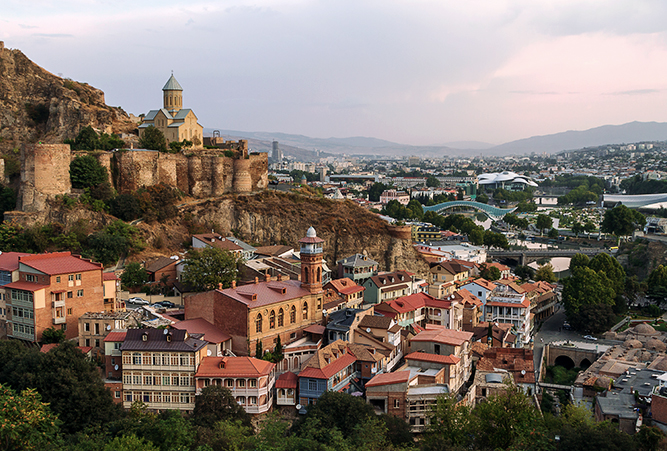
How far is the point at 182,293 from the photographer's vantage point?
3266cm

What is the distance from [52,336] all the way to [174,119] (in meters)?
25.8

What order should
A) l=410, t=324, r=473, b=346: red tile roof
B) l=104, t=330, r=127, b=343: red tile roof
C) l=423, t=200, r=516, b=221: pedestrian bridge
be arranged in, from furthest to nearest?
l=423, t=200, r=516, b=221: pedestrian bridge → l=410, t=324, r=473, b=346: red tile roof → l=104, t=330, r=127, b=343: red tile roof

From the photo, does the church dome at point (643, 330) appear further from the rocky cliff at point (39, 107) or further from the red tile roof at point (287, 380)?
the rocky cliff at point (39, 107)

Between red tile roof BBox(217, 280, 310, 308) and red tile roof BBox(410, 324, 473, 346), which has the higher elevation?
red tile roof BBox(217, 280, 310, 308)

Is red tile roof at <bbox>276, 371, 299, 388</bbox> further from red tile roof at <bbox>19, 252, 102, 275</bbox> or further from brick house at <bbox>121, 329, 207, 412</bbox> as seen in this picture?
red tile roof at <bbox>19, 252, 102, 275</bbox>

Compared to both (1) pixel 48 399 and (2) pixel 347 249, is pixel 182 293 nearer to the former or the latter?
(1) pixel 48 399

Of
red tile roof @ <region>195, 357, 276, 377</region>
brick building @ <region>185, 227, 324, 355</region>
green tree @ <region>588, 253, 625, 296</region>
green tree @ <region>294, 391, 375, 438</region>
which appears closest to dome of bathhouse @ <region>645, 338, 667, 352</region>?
green tree @ <region>588, 253, 625, 296</region>

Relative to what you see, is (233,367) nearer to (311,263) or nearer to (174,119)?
(311,263)

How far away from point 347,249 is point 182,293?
16.9 meters

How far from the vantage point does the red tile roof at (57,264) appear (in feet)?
85.0

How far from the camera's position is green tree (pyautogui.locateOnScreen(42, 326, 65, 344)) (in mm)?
25203

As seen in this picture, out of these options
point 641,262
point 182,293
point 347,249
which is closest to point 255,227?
point 347,249

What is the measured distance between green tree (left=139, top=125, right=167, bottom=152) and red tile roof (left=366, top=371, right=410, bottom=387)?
26.1 meters

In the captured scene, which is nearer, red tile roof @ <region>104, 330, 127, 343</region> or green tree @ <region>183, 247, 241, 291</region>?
red tile roof @ <region>104, 330, 127, 343</region>
